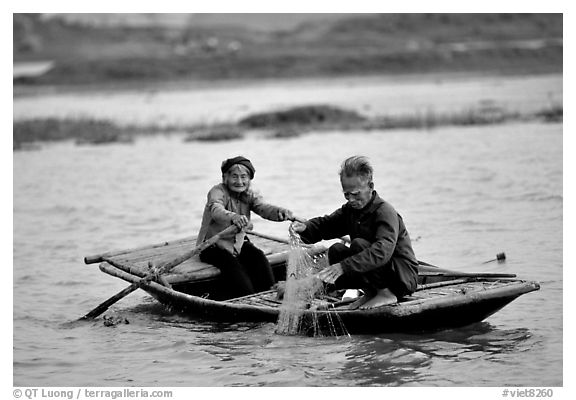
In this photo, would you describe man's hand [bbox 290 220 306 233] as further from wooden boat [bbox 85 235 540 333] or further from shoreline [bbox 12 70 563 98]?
shoreline [bbox 12 70 563 98]

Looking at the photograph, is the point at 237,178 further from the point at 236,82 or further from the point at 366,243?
the point at 236,82

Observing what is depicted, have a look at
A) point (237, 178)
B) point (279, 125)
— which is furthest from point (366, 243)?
point (279, 125)

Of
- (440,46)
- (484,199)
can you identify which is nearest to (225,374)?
(484,199)

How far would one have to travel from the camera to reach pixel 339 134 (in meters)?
22.3

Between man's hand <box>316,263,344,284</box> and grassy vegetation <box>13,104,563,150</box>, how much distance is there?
1549 centimetres

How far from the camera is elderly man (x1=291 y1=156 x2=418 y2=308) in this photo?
21.9 feet

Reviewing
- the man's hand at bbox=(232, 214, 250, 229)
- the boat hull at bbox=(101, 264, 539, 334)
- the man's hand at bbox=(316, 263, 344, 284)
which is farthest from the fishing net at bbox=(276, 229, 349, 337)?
the man's hand at bbox=(232, 214, 250, 229)

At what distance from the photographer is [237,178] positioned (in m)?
8.07

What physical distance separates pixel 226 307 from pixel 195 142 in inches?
577

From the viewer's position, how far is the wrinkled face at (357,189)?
6.71m

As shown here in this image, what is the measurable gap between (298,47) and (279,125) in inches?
938

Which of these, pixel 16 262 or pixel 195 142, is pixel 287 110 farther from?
pixel 16 262

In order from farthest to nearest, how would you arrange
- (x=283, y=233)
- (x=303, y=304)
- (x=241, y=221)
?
(x=283, y=233) < (x=241, y=221) < (x=303, y=304)
